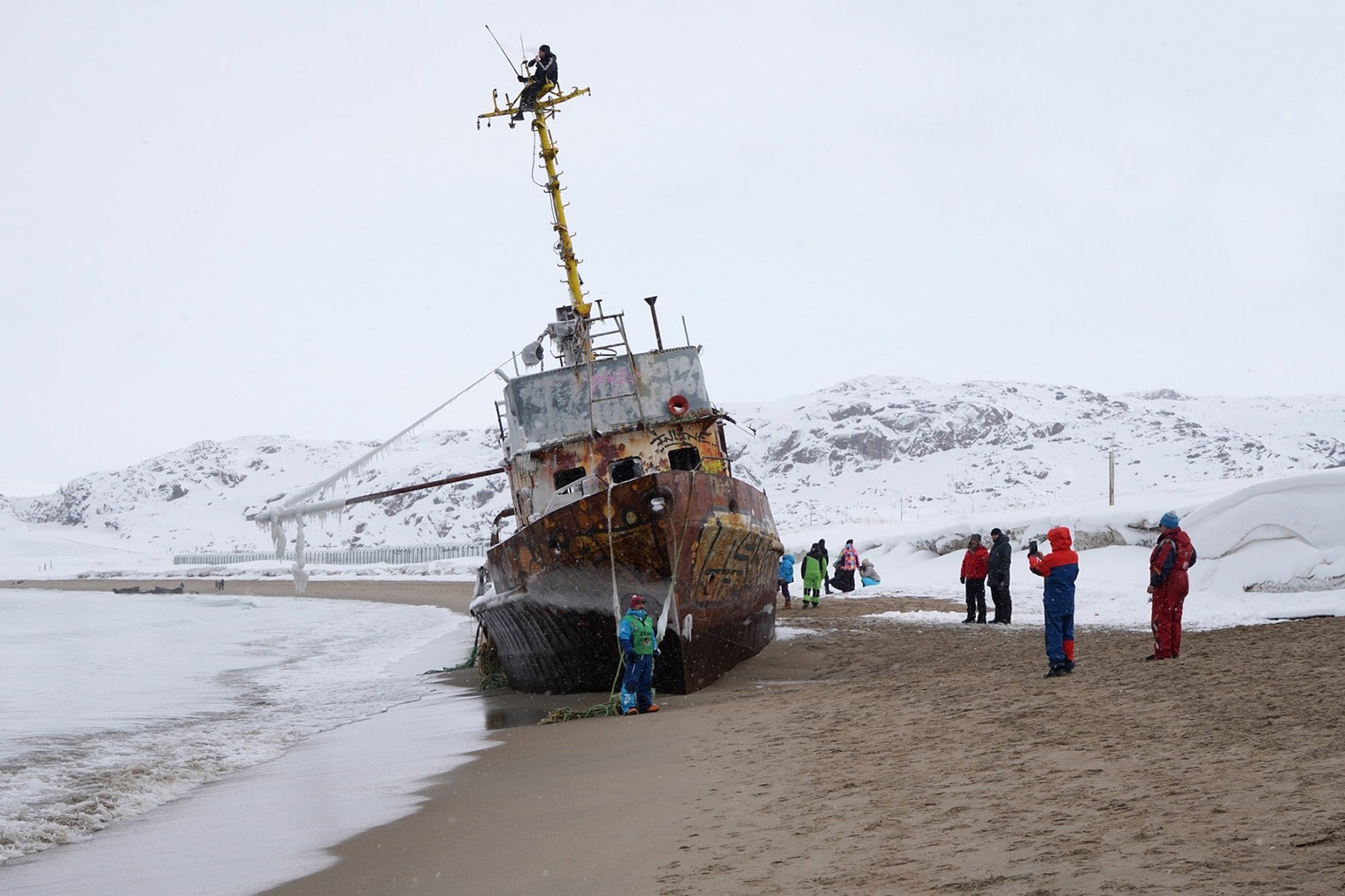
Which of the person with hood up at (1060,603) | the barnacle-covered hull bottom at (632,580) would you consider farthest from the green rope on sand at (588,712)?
the person with hood up at (1060,603)

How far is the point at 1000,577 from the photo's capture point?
17625mm

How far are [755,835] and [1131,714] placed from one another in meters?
3.30

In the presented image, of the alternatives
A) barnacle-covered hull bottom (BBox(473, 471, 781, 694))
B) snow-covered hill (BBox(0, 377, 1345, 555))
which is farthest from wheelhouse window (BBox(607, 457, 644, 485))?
snow-covered hill (BBox(0, 377, 1345, 555))

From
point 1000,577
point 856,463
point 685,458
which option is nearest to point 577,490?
point 685,458

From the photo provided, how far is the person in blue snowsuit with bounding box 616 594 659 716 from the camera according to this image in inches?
417

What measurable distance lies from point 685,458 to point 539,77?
285 inches

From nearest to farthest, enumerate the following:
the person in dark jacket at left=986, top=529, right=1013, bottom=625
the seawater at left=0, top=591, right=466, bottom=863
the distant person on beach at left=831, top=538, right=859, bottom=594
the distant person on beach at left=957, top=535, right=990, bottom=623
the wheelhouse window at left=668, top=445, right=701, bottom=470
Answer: the seawater at left=0, top=591, right=466, bottom=863 < the wheelhouse window at left=668, top=445, right=701, bottom=470 < the person in dark jacket at left=986, top=529, right=1013, bottom=625 < the distant person on beach at left=957, top=535, right=990, bottom=623 < the distant person on beach at left=831, top=538, right=859, bottom=594

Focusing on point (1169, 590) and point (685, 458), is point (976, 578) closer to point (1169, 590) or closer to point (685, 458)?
point (685, 458)

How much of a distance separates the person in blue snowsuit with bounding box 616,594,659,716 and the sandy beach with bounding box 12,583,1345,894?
1.31 feet

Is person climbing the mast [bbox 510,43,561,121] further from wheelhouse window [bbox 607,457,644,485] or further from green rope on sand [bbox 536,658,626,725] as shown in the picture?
green rope on sand [bbox 536,658,626,725]

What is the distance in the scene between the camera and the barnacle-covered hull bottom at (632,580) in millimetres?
12156

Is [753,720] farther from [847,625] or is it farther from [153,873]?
[847,625]

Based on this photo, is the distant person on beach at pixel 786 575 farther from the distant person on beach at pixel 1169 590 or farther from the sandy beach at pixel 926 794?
the distant person on beach at pixel 1169 590

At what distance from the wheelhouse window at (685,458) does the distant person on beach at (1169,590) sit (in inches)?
237
